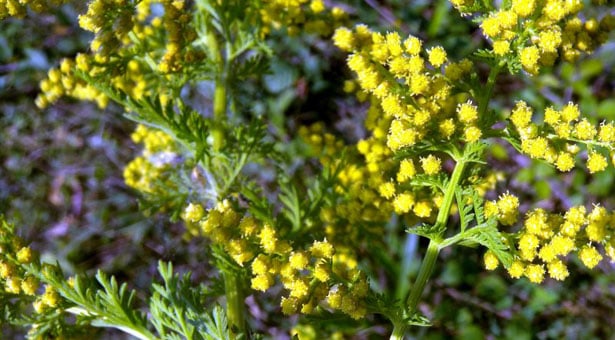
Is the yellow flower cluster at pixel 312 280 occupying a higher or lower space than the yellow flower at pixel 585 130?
lower

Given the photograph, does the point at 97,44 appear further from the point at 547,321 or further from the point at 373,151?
the point at 547,321

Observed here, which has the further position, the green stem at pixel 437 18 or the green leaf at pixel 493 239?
the green stem at pixel 437 18

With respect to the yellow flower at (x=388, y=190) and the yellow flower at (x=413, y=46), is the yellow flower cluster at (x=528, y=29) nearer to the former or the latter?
the yellow flower at (x=413, y=46)

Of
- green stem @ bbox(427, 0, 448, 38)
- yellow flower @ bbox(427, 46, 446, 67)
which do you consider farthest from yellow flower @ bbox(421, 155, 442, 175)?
green stem @ bbox(427, 0, 448, 38)

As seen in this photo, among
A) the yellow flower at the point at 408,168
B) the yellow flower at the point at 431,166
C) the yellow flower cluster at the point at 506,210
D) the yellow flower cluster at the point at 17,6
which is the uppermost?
the yellow flower cluster at the point at 17,6

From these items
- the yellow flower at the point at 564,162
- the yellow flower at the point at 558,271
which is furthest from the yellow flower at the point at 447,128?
the yellow flower at the point at 558,271

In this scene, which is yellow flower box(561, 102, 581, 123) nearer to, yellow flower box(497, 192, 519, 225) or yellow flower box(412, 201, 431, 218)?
yellow flower box(497, 192, 519, 225)
